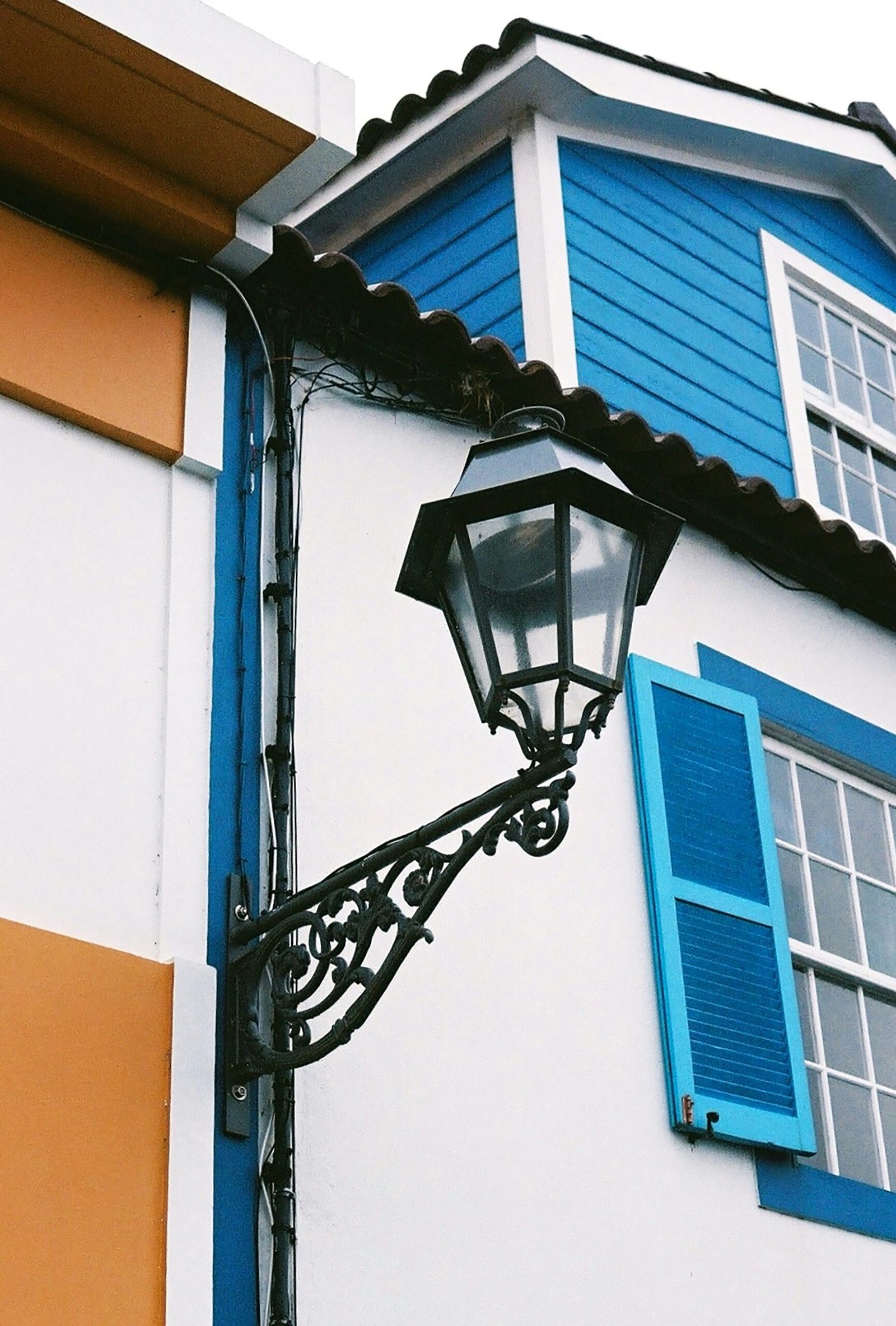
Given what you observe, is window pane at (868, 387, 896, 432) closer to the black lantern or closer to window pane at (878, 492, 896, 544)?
window pane at (878, 492, 896, 544)

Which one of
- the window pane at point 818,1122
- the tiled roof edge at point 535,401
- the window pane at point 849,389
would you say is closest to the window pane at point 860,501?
the window pane at point 849,389

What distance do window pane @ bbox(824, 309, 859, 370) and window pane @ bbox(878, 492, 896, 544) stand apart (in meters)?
0.68

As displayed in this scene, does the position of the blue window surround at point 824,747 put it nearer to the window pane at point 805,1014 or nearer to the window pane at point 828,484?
the window pane at point 805,1014

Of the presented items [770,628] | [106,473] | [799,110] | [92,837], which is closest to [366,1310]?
[92,837]

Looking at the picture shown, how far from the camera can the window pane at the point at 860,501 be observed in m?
8.44

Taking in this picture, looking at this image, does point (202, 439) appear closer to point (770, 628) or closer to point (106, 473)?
point (106, 473)

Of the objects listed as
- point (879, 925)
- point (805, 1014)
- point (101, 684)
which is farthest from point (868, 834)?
point (101, 684)

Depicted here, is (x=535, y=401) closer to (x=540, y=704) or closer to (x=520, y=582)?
(x=520, y=582)

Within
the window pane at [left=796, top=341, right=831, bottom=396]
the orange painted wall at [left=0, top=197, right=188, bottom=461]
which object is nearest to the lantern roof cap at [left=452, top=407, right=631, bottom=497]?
the orange painted wall at [left=0, top=197, right=188, bottom=461]

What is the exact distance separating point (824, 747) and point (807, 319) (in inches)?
111

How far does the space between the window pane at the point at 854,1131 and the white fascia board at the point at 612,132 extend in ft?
13.7

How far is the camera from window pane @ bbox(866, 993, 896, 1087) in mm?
6379

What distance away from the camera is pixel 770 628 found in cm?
689

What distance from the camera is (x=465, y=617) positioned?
407cm
